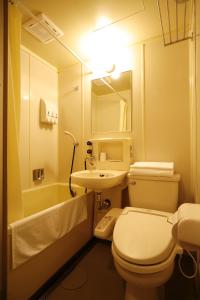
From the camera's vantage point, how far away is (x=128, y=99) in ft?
5.89

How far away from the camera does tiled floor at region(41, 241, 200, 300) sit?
1.14 m

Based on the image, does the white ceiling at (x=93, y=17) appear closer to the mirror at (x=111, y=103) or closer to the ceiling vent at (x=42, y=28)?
the ceiling vent at (x=42, y=28)

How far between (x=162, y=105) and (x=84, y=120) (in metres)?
0.92

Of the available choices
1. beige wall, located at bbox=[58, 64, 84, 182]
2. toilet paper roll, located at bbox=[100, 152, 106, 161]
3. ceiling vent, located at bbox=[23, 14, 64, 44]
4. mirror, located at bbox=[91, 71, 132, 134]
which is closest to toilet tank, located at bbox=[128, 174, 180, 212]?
toilet paper roll, located at bbox=[100, 152, 106, 161]

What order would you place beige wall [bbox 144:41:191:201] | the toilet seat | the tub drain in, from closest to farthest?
the toilet seat < the tub drain < beige wall [bbox 144:41:191:201]

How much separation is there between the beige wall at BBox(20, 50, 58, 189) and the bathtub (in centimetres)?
16

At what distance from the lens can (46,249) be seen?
1196 mm

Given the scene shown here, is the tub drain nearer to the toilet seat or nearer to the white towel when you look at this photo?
the white towel

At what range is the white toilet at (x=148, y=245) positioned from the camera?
84 centimetres

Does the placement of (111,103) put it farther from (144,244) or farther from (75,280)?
(75,280)

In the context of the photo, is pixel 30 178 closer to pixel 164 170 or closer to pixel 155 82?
pixel 164 170

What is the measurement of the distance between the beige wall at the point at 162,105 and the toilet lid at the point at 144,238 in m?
0.58

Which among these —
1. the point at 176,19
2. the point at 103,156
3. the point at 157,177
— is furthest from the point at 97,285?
the point at 176,19

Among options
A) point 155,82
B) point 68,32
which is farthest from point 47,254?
point 68,32
